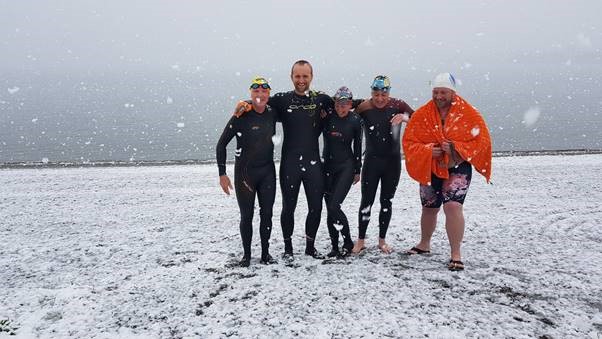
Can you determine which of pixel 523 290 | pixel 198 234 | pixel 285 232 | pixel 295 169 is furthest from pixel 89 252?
pixel 523 290

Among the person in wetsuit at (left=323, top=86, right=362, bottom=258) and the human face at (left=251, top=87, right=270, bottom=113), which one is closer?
the human face at (left=251, top=87, right=270, bottom=113)

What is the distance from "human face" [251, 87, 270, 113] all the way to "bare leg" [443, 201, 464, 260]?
2641 millimetres

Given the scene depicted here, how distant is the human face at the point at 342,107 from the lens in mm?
5293

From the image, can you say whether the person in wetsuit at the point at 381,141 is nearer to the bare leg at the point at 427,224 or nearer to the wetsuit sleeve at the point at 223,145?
the bare leg at the point at 427,224

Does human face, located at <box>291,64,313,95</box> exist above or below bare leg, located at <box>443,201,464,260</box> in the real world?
above

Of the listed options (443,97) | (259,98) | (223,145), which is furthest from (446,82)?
(223,145)

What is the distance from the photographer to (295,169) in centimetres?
535

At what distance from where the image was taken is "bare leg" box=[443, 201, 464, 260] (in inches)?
198

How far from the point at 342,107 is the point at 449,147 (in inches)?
56.5

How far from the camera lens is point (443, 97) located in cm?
495

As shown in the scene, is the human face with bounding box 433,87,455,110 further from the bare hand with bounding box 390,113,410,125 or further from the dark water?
the dark water

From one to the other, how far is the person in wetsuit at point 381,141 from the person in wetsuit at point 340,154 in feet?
0.57

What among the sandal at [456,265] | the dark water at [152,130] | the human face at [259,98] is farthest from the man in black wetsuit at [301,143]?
the dark water at [152,130]

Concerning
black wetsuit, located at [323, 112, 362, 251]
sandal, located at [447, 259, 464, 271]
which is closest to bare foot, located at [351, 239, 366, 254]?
black wetsuit, located at [323, 112, 362, 251]
